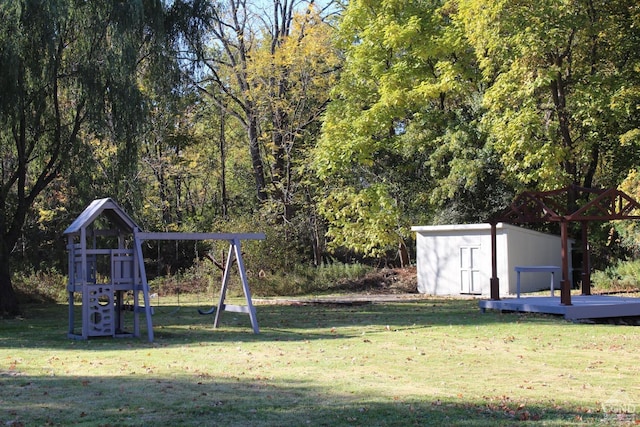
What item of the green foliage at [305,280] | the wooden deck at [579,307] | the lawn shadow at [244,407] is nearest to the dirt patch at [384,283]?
the green foliage at [305,280]

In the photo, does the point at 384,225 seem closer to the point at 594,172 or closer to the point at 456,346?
the point at 594,172

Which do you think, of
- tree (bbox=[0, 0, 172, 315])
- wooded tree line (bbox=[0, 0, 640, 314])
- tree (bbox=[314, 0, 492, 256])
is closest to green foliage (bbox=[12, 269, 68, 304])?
wooded tree line (bbox=[0, 0, 640, 314])

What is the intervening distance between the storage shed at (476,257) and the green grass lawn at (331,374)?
9.80 meters

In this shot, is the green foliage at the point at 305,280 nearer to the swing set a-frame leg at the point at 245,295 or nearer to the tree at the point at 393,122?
the tree at the point at 393,122

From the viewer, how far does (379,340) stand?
13938 mm

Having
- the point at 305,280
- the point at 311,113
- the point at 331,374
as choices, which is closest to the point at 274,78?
the point at 311,113

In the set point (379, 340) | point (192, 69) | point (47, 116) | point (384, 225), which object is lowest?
point (379, 340)

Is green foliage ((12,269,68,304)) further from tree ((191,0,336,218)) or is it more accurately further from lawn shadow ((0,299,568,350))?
tree ((191,0,336,218))

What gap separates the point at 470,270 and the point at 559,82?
7131 mm

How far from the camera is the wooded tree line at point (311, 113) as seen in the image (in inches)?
766

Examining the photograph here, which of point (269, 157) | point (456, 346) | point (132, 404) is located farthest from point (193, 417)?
point (269, 157)

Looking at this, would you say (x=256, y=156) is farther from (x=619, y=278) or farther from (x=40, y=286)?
(x=619, y=278)

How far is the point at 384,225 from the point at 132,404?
24.1 m

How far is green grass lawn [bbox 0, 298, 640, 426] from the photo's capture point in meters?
7.37
